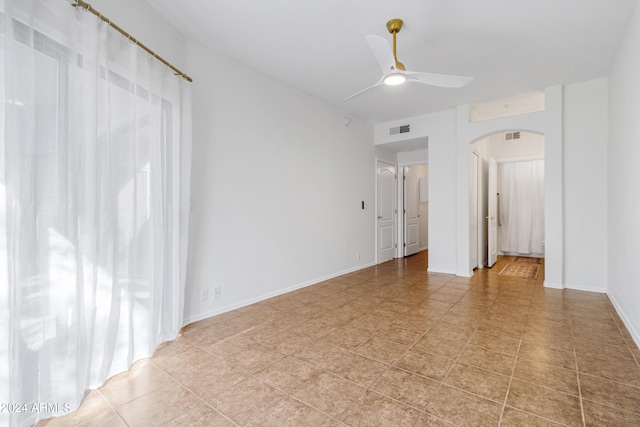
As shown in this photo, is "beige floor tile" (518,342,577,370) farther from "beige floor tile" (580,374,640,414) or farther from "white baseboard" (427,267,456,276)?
"white baseboard" (427,267,456,276)

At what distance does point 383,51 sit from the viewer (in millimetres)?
2385

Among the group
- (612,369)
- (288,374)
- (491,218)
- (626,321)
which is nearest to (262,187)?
(288,374)

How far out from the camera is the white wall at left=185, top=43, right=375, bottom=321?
3.01 metres

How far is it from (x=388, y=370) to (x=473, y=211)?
398 centimetres

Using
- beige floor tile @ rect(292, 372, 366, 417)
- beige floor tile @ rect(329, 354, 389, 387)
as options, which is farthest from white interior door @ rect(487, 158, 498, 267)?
beige floor tile @ rect(292, 372, 366, 417)

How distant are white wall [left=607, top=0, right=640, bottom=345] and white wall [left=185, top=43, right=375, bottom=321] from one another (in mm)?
3410

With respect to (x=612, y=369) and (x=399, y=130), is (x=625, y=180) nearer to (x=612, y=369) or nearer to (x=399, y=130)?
(x=612, y=369)

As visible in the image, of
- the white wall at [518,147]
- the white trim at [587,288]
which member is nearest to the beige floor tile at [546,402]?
the white trim at [587,288]

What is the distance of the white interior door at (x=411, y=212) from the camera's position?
6.88 metres

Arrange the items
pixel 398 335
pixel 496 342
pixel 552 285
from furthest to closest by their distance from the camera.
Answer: pixel 552 285 → pixel 398 335 → pixel 496 342

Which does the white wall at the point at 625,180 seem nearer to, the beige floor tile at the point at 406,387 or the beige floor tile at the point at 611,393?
the beige floor tile at the point at 611,393

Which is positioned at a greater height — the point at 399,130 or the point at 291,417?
the point at 399,130

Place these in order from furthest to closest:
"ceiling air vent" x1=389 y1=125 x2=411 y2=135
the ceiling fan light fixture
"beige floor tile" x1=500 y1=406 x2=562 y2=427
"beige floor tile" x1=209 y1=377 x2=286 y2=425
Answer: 1. "ceiling air vent" x1=389 y1=125 x2=411 y2=135
2. the ceiling fan light fixture
3. "beige floor tile" x1=209 y1=377 x2=286 y2=425
4. "beige floor tile" x1=500 y1=406 x2=562 y2=427

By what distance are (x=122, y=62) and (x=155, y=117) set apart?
1.31ft
